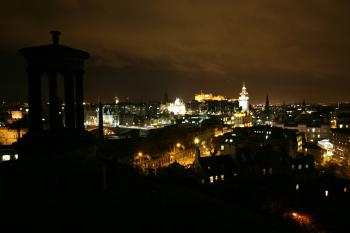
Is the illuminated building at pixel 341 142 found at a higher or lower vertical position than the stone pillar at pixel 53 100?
lower

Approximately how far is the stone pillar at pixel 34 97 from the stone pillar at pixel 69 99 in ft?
3.30

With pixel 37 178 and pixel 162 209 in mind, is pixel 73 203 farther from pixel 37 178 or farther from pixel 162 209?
pixel 162 209

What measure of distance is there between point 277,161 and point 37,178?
24.3 metres

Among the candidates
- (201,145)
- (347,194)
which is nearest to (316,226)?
(347,194)

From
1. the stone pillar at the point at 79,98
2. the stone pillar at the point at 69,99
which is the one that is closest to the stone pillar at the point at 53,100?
the stone pillar at the point at 69,99

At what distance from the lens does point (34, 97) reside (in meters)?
13.1

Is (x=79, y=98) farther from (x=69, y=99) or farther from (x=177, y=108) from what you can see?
(x=177, y=108)

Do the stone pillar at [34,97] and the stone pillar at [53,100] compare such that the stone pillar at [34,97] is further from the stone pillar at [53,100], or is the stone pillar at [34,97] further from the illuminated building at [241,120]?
the illuminated building at [241,120]

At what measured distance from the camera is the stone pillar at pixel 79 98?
45.8 ft

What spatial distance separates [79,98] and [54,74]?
1445mm

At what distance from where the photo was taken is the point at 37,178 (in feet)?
38.9

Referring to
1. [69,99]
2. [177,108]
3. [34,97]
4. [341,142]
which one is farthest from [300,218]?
[177,108]

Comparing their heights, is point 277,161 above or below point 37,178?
below

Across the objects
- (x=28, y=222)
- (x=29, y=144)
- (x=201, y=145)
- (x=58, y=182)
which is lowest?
(x=201, y=145)
